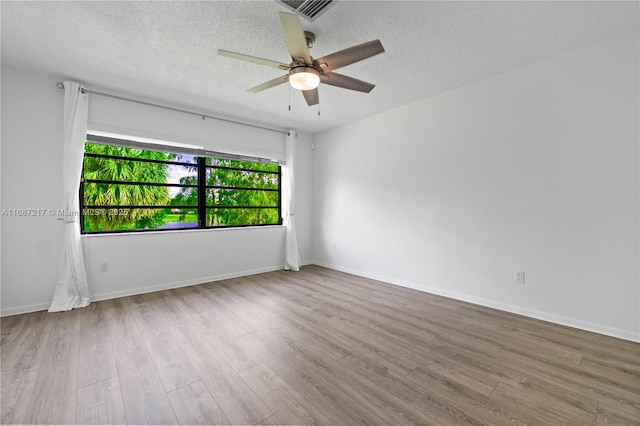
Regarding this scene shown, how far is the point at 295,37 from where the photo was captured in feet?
6.22

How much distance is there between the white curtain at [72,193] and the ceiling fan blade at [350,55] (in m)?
2.99

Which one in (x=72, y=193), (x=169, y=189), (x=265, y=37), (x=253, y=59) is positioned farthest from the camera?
(x=169, y=189)

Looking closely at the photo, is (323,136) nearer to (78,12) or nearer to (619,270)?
(78,12)

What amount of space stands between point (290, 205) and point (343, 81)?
9.84 feet

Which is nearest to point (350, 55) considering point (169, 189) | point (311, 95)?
point (311, 95)

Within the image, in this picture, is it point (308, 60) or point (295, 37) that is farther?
point (308, 60)

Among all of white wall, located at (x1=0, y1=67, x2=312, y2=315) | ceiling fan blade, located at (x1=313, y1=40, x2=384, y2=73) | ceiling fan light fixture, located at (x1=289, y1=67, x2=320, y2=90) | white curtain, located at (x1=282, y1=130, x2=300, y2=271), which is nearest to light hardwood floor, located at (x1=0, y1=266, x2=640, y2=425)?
white wall, located at (x1=0, y1=67, x2=312, y2=315)

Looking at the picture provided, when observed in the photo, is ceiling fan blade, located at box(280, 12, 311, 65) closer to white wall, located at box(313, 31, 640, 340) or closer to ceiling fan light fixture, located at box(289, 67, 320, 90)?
ceiling fan light fixture, located at box(289, 67, 320, 90)

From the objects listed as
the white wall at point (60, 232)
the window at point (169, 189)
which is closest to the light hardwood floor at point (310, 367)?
the white wall at point (60, 232)

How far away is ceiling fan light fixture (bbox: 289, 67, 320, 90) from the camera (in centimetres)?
221

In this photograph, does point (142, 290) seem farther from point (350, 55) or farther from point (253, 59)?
point (350, 55)

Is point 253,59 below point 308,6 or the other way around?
below

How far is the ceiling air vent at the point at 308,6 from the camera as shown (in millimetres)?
1771

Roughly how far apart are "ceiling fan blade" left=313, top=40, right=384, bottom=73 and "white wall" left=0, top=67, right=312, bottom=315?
2.70 meters
